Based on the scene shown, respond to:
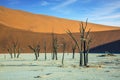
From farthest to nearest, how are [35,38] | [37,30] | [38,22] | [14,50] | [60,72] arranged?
1. [38,22]
2. [37,30]
3. [35,38]
4. [14,50]
5. [60,72]

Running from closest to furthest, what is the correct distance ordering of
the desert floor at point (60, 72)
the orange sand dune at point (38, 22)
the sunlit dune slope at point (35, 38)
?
the desert floor at point (60, 72), the sunlit dune slope at point (35, 38), the orange sand dune at point (38, 22)

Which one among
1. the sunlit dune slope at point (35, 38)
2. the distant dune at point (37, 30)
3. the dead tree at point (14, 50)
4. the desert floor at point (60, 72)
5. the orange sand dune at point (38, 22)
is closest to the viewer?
the desert floor at point (60, 72)

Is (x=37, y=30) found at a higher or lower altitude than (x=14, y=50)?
higher

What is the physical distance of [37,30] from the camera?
423ft

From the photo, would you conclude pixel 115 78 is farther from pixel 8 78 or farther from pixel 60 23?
pixel 60 23

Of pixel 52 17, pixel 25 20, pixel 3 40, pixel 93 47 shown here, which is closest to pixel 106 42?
pixel 93 47

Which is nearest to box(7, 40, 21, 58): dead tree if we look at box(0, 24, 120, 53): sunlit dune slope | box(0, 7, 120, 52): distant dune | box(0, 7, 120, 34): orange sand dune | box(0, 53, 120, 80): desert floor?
box(0, 7, 120, 52): distant dune

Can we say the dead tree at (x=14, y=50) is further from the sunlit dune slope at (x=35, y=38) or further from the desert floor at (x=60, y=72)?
the desert floor at (x=60, y=72)

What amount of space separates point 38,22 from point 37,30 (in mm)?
17566

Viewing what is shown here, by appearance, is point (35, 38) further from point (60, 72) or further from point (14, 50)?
point (60, 72)

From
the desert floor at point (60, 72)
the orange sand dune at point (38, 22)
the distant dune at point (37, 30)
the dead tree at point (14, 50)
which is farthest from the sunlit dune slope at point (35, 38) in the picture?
the desert floor at point (60, 72)

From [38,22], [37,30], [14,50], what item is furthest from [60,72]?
[38,22]

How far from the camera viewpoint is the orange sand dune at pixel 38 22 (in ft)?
437

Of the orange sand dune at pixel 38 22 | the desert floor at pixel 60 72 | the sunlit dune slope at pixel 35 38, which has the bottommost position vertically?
the desert floor at pixel 60 72
